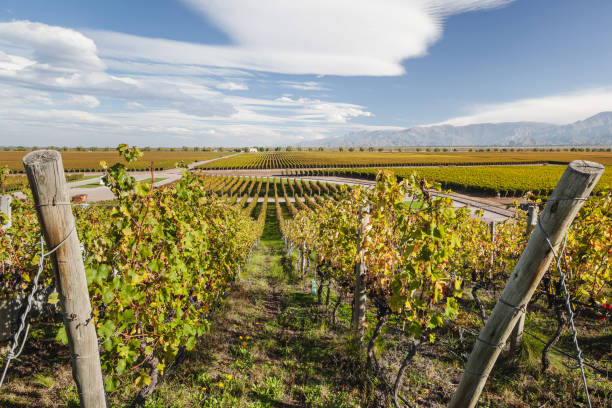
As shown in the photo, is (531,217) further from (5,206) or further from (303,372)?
(5,206)

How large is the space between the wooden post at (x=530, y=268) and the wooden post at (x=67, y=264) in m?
3.12

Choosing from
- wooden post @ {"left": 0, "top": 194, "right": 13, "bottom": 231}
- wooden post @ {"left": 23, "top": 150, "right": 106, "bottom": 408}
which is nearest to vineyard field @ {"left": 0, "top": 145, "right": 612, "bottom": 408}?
wooden post @ {"left": 0, "top": 194, "right": 13, "bottom": 231}

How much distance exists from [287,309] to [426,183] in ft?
17.7

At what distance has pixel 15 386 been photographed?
4086 millimetres

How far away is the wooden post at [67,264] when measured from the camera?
5.93 feet

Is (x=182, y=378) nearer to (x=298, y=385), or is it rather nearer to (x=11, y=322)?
(x=298, y=385)

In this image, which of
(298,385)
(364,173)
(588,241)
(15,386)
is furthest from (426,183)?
(364,173)

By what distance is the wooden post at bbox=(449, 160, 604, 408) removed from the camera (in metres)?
1.89

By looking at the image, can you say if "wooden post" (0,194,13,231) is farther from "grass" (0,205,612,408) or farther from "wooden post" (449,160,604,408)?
"wooden post" (449,160,604,408)

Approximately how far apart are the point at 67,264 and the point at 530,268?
3.45 metres

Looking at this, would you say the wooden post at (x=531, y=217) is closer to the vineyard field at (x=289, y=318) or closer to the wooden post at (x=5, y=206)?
the vineyard field at (x=289, y=318)

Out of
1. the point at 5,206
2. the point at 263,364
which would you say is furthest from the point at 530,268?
the point at 5,206

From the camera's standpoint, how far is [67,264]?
6.52ft

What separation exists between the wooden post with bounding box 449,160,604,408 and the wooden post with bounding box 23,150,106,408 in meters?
3.12
